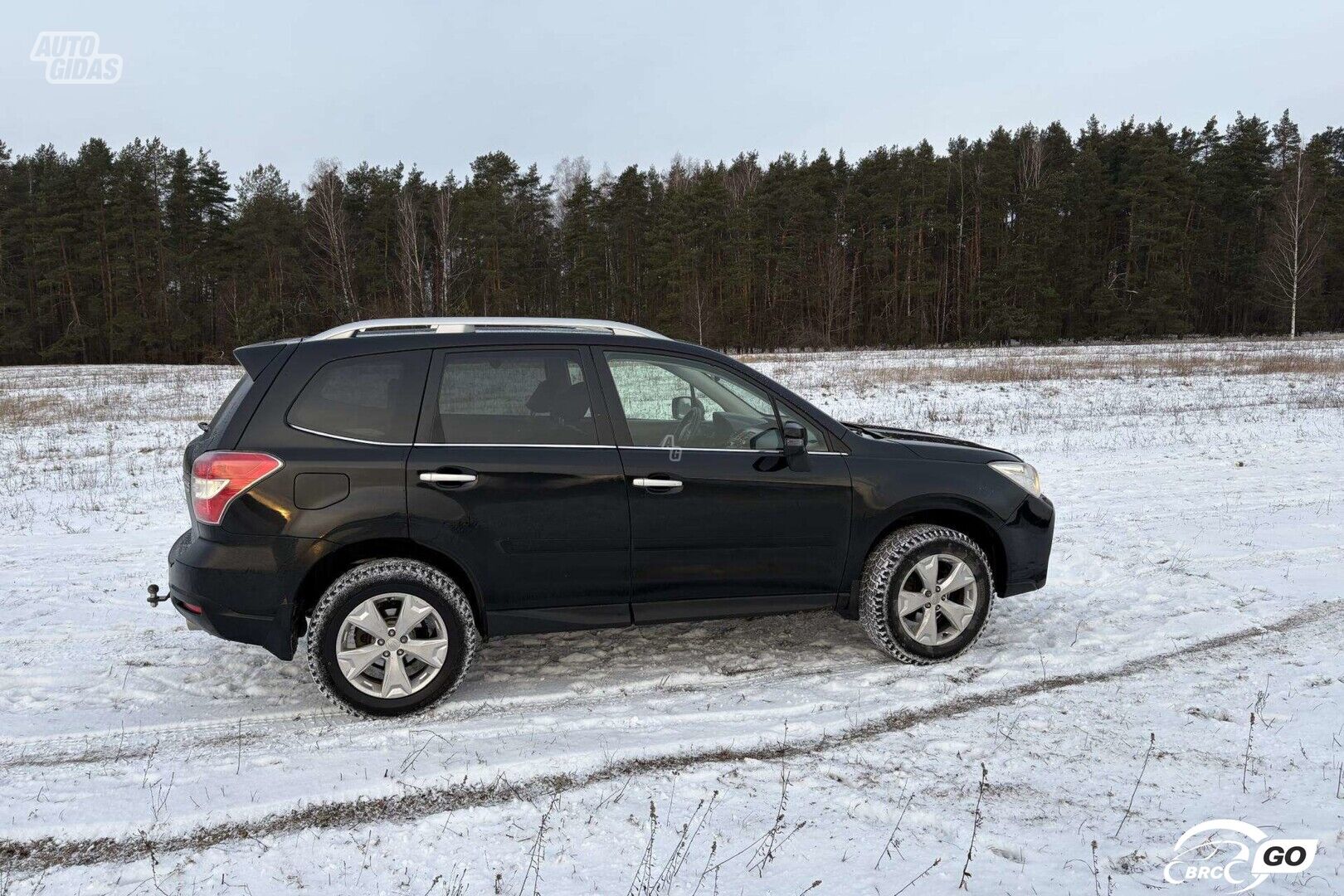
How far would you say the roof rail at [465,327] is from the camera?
434 centimetres

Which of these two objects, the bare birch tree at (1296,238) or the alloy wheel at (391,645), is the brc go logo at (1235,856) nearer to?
the alloy wheel at (391,645)

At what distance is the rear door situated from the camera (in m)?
4.07

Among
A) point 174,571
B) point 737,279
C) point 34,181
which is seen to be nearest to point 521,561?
point 174,571

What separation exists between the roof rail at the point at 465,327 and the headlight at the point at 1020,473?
2.14 metres

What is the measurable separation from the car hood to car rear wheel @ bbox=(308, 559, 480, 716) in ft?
8.24

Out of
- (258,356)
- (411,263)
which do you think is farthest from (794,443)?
(411,263)

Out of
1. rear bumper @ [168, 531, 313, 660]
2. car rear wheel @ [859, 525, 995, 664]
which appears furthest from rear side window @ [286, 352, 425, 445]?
car rear wheel @ [859, 525, 995, 664]

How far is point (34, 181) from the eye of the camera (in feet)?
187

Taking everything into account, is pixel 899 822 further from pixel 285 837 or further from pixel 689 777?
pixel 285 837

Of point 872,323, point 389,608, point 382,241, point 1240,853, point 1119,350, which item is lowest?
point 1240,853

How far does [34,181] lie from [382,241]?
86.0 feet

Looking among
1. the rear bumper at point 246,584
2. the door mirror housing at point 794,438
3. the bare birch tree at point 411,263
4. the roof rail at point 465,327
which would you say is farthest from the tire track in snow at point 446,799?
the bare birch tree at point 411,263

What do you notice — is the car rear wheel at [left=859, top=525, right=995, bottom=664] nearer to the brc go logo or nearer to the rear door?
the rear door

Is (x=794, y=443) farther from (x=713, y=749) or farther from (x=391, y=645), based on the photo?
(x=391, y=645)
